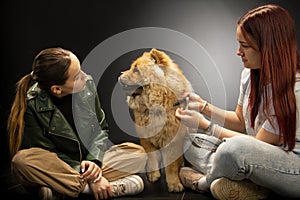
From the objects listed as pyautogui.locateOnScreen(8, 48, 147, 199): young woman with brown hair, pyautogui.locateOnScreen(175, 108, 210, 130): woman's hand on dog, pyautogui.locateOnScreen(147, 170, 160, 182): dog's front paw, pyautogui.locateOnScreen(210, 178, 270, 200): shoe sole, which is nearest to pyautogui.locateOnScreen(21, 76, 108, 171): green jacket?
pyautogui.locateOnScreen(8, 48, 147, 199): young woman with brown hair

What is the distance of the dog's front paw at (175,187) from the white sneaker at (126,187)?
4.6 inches

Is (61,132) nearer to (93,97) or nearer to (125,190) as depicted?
(93,97)

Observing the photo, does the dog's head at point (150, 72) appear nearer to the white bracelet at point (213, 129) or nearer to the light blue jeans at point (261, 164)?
the white bracelet at point (213, 129)

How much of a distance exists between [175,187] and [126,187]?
7.9 inches

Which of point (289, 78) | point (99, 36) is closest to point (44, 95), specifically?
point (99, 36)

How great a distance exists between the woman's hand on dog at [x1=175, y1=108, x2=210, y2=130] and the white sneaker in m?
0.31

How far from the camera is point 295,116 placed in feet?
4.58

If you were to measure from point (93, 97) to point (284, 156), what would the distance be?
2.62 feet

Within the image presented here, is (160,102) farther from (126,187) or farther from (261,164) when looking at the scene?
(261,164)

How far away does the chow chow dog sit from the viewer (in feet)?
5.58

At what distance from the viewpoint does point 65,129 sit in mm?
1645

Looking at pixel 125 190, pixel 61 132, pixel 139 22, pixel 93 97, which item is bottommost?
pixel 125 190

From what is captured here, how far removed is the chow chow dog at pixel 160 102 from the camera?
170cm

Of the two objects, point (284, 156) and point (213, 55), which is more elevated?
point (213, 55)
